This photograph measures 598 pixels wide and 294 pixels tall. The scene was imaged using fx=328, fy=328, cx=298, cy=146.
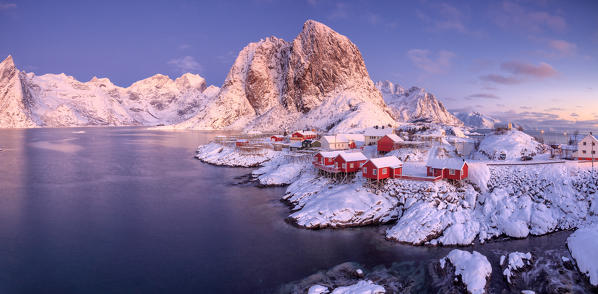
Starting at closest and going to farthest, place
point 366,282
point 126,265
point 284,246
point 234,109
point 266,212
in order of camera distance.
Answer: point 366,282 < point 126,265 < point 284,246 < point 266,212 < point 234,109

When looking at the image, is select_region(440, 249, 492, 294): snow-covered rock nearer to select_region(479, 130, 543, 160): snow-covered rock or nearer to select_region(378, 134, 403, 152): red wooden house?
select_region(479, 130, 543, 160): snow-covered rock

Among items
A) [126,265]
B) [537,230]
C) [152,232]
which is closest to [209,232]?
[152,232]

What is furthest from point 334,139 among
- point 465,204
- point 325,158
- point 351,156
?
point 465,204

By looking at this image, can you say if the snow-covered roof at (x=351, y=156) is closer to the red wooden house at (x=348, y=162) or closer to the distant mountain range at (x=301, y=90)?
the red wooden house at (x=348, y=162)

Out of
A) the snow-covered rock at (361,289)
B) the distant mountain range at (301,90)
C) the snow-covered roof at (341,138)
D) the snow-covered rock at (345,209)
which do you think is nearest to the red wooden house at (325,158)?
the snow-covered rock at (345,209)

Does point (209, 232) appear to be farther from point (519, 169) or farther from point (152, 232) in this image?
point (519, 169)

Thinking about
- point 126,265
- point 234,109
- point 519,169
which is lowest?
point 126,265

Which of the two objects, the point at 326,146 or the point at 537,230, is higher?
the point at 326,146

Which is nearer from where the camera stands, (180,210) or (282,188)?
(180,210)
